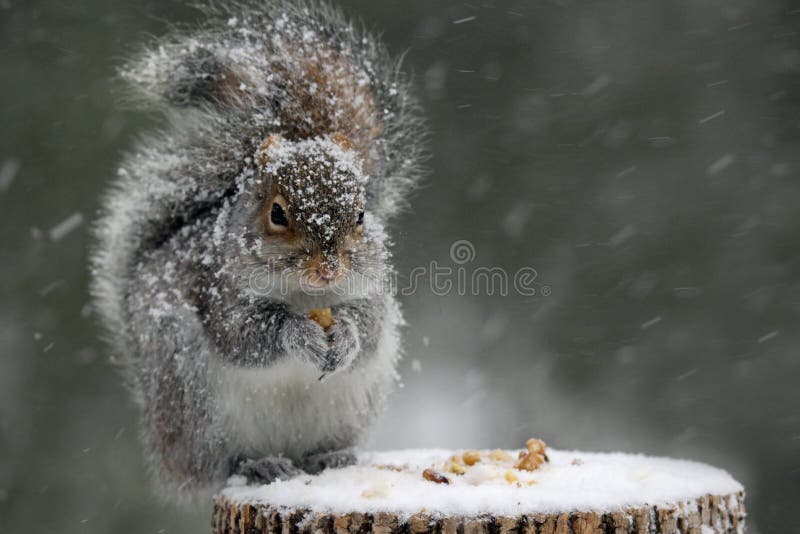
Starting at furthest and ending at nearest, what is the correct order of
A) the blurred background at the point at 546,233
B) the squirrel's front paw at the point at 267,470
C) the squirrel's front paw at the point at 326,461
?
the blurred background at the point at 546,233 < the squirrel's front paw at the point at 326,461 < the squirrel's front paw at the point at 267,470

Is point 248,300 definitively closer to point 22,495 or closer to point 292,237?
point 292,237

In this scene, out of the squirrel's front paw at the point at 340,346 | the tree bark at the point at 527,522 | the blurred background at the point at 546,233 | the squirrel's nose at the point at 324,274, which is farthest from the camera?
the blurred background at the point at 546,233

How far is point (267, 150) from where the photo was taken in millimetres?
1969

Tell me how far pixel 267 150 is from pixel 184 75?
0.51 meters

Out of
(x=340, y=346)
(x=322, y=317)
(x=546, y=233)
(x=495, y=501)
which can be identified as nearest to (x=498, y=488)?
(x=495, y=501)

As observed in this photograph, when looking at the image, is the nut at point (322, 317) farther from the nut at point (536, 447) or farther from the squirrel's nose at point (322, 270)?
the nut at point (536, 447)

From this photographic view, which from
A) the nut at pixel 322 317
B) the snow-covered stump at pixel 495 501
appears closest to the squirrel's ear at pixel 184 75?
the nut at pixel 322 317

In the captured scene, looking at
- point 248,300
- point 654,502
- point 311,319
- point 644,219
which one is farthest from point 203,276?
point 644,219

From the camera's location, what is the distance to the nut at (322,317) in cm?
202

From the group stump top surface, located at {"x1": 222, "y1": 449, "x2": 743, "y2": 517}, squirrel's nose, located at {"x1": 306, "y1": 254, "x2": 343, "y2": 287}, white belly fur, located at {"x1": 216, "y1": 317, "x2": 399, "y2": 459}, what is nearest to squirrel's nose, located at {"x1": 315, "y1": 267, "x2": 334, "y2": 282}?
squirrel's nose, located at {"x1": 306, "y1": 254, "x2": 343, "y2": 287}

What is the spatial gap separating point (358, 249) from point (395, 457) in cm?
67

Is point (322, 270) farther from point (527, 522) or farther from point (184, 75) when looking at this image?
point (184, 75)

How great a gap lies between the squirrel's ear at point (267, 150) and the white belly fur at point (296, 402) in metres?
0.45

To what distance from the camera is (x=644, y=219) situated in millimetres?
4570
